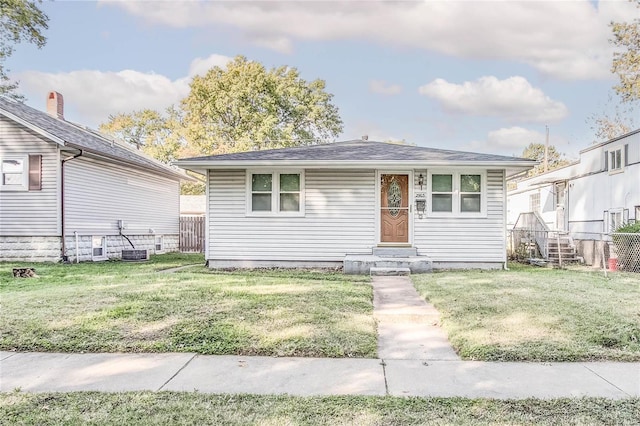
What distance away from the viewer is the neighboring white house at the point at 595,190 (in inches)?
508

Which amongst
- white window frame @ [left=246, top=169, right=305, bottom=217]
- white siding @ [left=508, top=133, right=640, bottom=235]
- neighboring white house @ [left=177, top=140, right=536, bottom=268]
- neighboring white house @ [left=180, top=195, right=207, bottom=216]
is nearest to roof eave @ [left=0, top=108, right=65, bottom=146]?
neighboring white house @ [left=177, top=140, right=536, bottom=268]

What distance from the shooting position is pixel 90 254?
13352 millimetres

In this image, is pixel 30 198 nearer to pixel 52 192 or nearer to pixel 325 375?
pixel 52 192

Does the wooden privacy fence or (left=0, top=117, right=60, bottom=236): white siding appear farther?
the wooden privacy fence

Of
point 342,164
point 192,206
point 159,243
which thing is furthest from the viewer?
point 192,206

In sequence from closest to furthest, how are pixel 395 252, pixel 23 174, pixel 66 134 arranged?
1. pixel 395 252
2. pixel 23 174
3. pixel 66 134

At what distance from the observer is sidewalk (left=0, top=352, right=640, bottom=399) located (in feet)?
10.3

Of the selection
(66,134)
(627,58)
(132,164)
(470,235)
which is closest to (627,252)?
(470,235)

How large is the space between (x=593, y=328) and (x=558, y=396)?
2.07 meters

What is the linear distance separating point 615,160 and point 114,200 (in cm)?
1649

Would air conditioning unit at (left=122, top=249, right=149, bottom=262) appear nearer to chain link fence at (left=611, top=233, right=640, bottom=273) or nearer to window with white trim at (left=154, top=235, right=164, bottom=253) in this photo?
window with white trim at (left=154, top=235, right=164, bottom=253)

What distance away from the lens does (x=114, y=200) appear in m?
14.9

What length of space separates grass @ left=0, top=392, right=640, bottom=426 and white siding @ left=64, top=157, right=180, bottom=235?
11221 millimetres

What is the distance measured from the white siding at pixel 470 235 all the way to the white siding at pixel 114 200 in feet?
32.4
